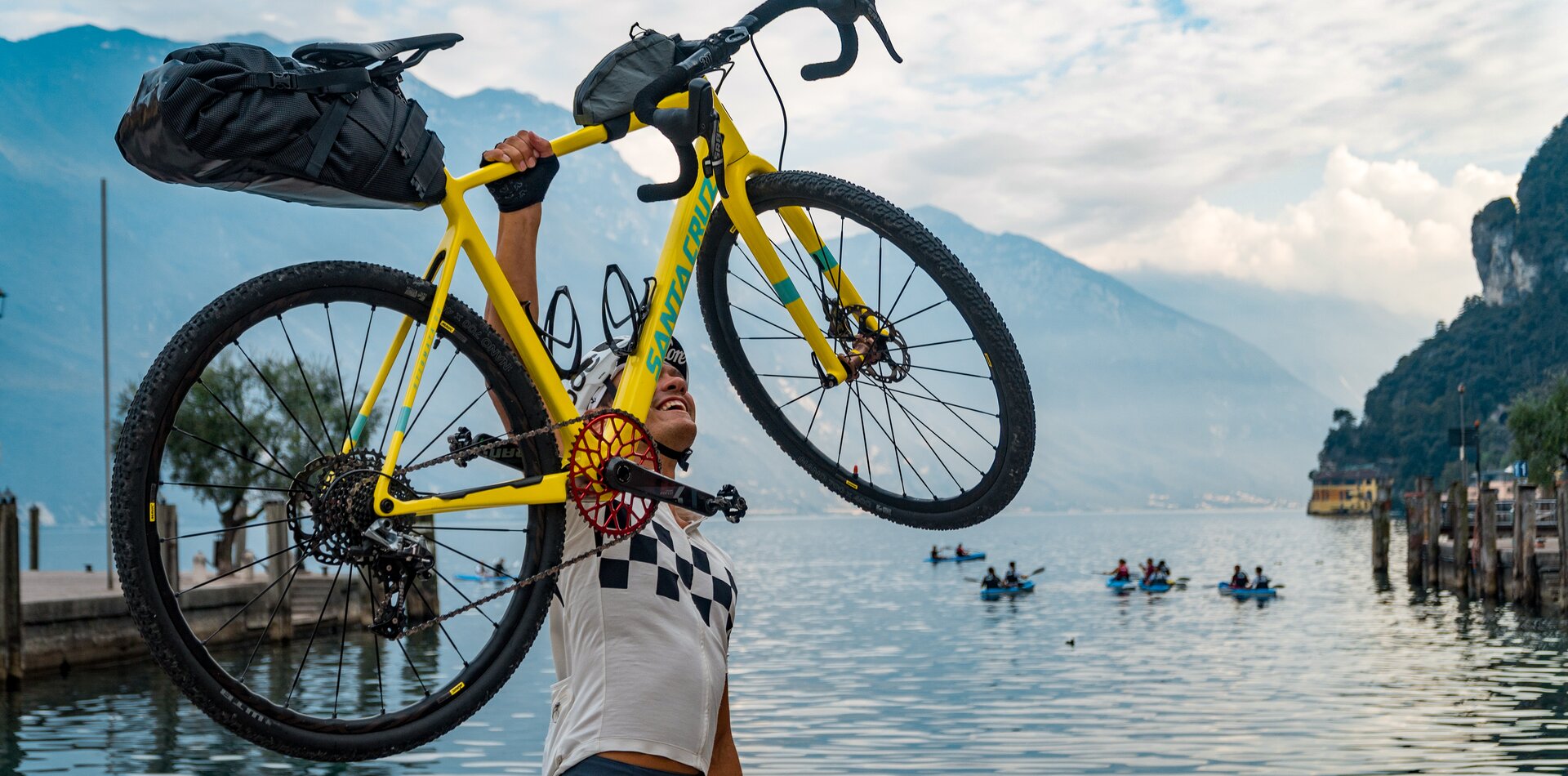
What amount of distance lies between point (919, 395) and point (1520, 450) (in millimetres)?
66029

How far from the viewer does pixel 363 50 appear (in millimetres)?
2393

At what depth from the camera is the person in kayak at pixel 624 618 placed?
275 centimetres

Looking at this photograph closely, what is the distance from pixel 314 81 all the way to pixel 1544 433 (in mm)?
65621

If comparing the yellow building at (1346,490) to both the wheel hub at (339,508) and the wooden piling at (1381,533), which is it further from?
the wheel hub at (339,508)

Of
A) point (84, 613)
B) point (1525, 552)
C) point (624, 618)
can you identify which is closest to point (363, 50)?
point (624, 618)

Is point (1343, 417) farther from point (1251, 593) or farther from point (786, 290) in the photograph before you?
point (786, 290)

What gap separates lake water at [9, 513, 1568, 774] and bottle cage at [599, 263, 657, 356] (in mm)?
18949

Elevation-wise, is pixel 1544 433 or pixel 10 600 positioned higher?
pixel 1544 433

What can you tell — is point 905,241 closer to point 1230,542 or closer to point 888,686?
point 888,686

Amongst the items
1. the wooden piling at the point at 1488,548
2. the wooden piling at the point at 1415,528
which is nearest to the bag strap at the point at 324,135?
the wooden piling at the point at 1488,548

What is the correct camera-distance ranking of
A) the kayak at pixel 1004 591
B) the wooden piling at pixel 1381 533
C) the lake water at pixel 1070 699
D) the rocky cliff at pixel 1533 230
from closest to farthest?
the lake water at pixel 1070 699 < the wooden piling at pixel 1381 533 < the kayak at pixel 1004 591 < the rocky cliff at pixel 1533 230

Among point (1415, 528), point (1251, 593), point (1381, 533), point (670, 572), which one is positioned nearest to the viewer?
point (670, 572)

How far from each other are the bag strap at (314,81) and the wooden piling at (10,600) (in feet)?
64.3

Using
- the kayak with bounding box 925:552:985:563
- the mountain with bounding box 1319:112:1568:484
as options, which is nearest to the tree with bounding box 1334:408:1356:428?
the mountain with bounding box 1319:112:1568:484
